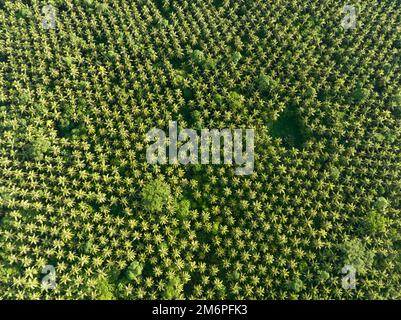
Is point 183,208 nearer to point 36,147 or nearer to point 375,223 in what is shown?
point 36,147

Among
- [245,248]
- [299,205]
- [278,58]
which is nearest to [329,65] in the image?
[278,58]

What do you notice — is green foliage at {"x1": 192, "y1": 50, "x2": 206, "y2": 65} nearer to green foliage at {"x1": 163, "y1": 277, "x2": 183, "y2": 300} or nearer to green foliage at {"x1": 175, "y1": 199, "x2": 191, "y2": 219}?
green foliage at {"x1": 175, "y1": 199, "x2": 191, "y2": 219}

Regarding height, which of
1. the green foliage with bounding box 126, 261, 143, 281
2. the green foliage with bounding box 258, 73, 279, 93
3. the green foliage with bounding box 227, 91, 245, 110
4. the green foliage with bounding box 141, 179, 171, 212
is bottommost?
the green foliage with bounding box 126, 261, 143, 281

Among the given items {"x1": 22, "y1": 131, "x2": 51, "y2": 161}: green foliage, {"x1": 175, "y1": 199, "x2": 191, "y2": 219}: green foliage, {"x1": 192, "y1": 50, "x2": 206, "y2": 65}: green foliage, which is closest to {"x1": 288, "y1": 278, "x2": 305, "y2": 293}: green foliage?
{"x1": 175, "y1": 199, "x2": 191, "y2": 219}: green foliage

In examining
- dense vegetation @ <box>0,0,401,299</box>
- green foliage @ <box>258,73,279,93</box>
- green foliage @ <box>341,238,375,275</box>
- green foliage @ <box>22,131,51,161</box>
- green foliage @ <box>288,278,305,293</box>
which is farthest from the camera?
green foliage @ <box>258,73,279,93</box>

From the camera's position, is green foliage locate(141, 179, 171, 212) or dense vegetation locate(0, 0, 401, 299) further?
green foliage locate(141, 179, 171, 212)

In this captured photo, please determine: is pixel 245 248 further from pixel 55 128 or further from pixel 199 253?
pixel 55 128

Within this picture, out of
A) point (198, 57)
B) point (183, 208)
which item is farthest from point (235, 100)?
point (183, 208)

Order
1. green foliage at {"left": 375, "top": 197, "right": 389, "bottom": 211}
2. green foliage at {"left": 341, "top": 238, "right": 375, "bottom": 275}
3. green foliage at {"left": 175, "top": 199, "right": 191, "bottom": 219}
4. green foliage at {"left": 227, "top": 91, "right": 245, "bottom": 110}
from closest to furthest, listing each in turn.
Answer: green foliage at {"left": 341, "top": 238, "right": 375, "bottom": 275}
green foliage at {"left": 175, "top": 199, "right": 191, "bottom": 219}
green foliage at {"left": 375, "top": 197, "right": 389, "bottom": 211}
green foliage at {"left": 227, "top": 91, "right": 245, "bottom": 110}

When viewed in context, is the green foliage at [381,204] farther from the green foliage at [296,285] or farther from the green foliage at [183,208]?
the green foliage at [183,208]
